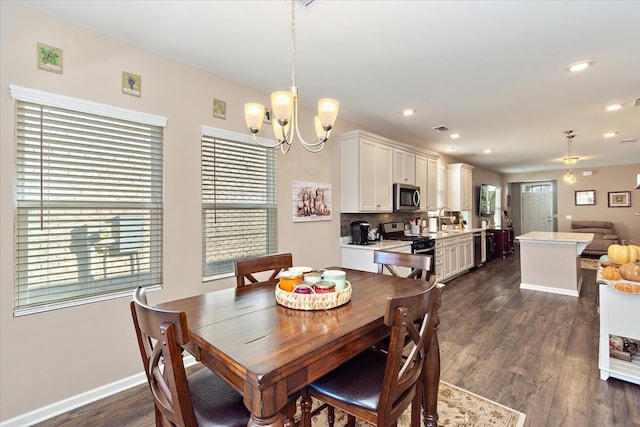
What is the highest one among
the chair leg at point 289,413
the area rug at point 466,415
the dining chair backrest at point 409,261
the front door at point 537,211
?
the front door at point 537,211

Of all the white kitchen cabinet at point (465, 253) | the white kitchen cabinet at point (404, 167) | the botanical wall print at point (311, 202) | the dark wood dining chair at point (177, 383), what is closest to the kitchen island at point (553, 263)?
the white kitchen cabinet at point (465, 253)

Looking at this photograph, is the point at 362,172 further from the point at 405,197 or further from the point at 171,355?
the point at 171,355

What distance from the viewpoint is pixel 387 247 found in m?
3.91

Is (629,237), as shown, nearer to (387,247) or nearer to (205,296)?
(387,247)

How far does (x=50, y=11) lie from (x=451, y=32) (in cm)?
266

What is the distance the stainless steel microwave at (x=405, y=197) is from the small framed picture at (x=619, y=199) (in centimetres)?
725

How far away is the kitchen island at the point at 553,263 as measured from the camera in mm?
4478

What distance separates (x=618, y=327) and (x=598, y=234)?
309 inches

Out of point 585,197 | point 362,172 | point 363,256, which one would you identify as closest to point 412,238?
point 363,256

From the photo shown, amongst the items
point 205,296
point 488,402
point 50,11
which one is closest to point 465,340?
point 488,402

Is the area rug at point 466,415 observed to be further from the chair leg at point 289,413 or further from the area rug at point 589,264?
the area rug at point 589,264

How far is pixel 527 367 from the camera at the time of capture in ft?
8.26

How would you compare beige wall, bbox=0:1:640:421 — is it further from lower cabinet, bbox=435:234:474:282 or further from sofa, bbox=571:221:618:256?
sofa, bbox=571:221:618:256

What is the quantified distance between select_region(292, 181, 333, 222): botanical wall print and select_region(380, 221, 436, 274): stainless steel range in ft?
4.40
